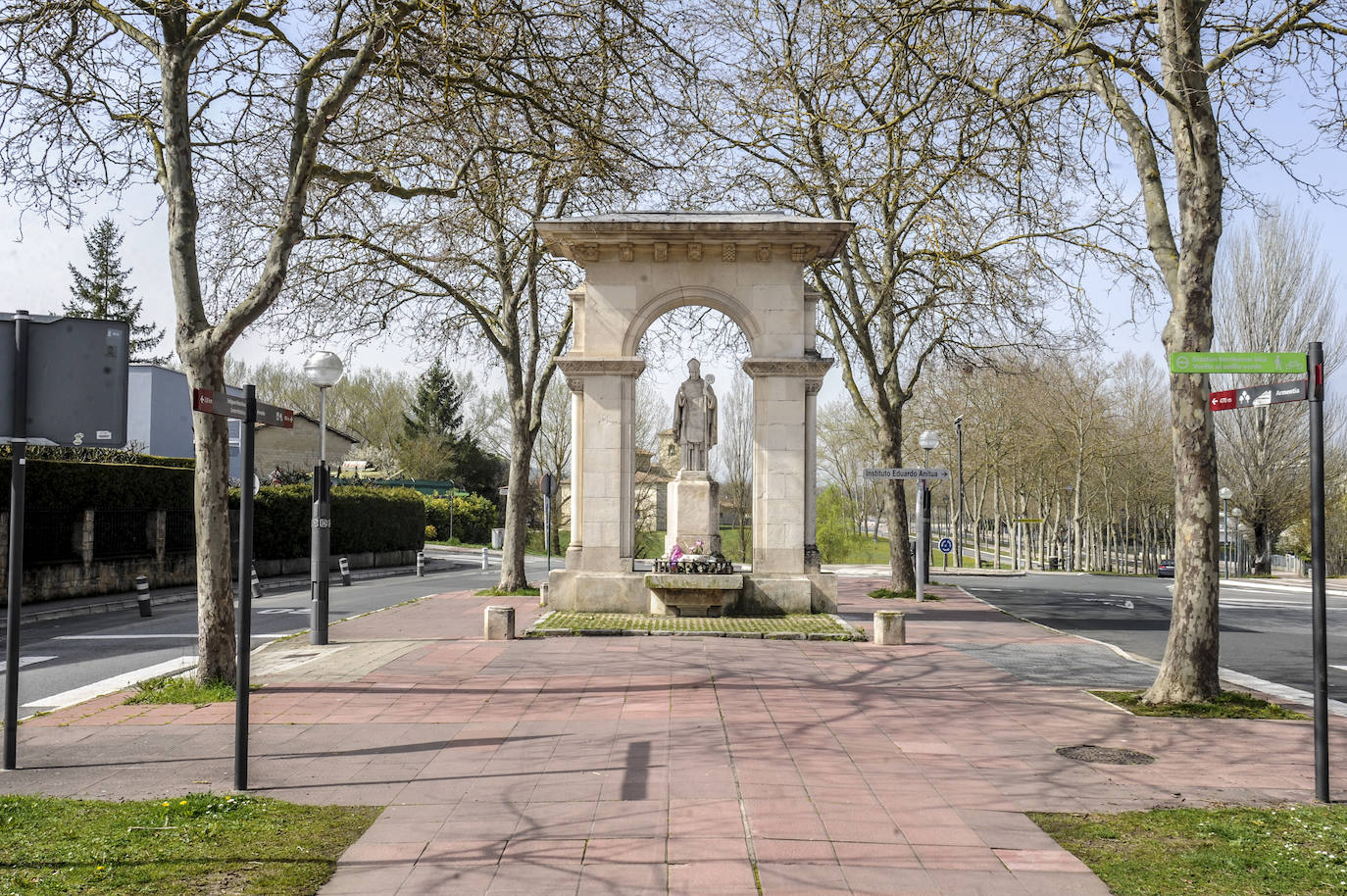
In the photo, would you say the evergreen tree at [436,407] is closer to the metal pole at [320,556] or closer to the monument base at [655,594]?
the monument base at [655,594]

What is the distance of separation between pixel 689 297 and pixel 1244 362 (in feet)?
39.7

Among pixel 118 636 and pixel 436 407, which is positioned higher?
pixel 436 407

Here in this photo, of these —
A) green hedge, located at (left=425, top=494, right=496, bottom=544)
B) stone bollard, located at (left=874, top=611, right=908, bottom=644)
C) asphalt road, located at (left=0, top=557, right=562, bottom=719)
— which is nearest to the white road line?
stone bollard, located at (left=874, top=611, right=908, bottom=644)

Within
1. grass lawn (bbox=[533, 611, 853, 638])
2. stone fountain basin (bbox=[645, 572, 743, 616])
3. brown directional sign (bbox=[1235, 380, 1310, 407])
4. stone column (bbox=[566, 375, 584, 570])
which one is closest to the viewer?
brown directional sign (bbox=[1235, 380, 1310, 407])

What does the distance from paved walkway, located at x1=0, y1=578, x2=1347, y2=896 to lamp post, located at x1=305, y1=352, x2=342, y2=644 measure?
1580 millimetres

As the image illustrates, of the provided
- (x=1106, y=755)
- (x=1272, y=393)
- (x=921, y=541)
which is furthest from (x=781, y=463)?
(x=1272, y=393)

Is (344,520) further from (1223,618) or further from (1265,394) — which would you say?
(1265,394)

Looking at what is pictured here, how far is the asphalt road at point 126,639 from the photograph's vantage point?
1087 centimetres

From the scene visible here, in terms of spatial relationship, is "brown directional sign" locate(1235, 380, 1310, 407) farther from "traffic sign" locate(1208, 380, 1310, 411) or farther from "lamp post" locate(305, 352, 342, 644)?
"lamp post" locate(305, 352, 342, 644)

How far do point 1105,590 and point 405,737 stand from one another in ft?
90.1

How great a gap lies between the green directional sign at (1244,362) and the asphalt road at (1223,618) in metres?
5.72

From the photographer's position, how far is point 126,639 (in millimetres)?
15211

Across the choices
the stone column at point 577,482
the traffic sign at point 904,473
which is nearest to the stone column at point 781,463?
the traffic sign at point 904,473

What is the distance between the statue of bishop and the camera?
19031 millimetres
